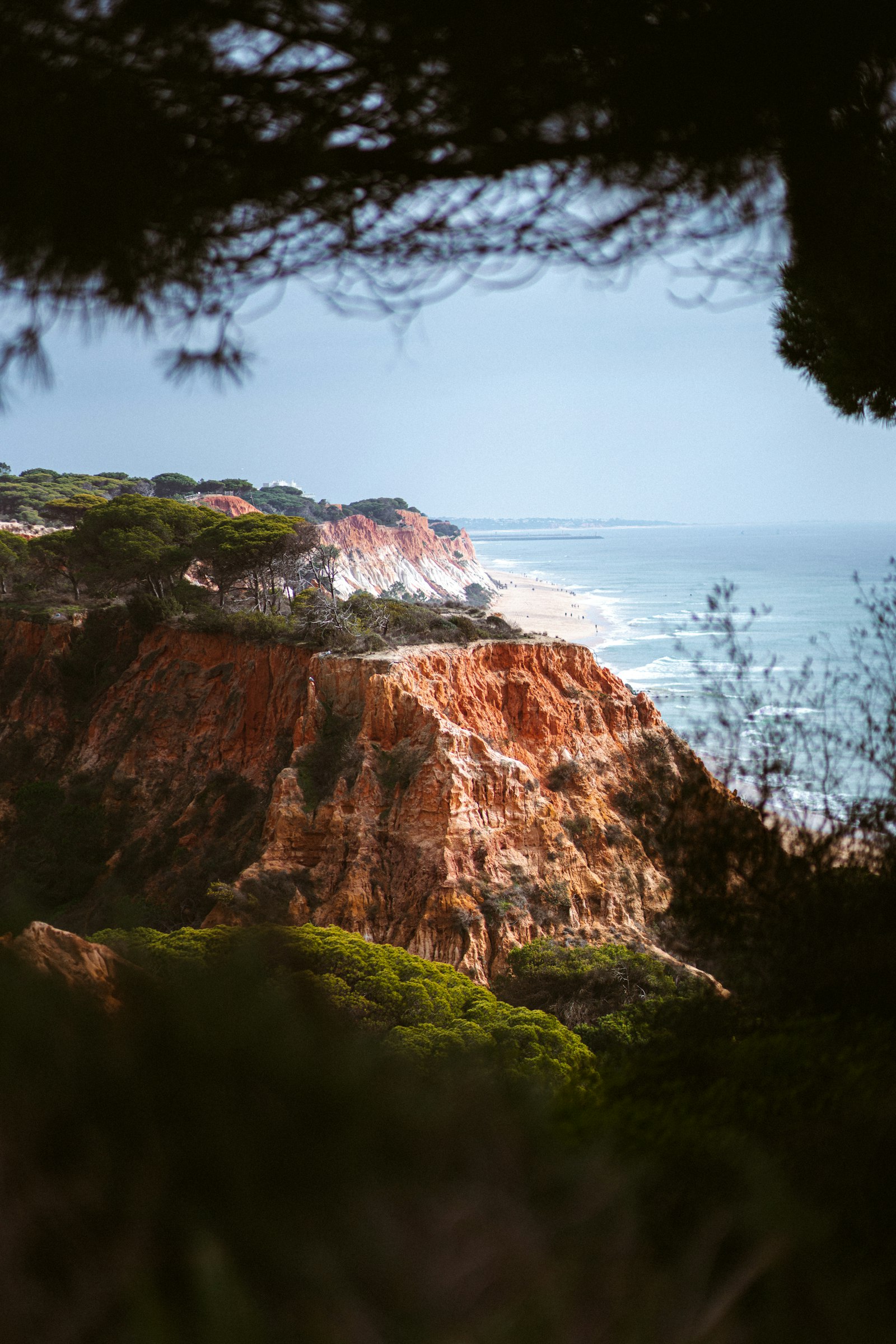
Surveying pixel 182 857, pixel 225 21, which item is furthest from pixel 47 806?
pixel 225 21

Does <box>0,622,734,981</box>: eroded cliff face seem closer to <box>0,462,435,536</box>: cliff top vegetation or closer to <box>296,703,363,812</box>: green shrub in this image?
<box>296,703,363,812</box>: green shrub

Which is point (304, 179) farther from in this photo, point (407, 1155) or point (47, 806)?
point (47, 806)

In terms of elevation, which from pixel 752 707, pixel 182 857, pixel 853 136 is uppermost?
pixel 853 136

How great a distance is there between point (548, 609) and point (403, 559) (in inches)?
469

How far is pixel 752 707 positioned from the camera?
14.0 ft

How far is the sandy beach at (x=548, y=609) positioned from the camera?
47.5 m

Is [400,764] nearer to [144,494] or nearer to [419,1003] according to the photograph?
[419,1003]

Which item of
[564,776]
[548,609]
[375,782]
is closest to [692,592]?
[375,782]

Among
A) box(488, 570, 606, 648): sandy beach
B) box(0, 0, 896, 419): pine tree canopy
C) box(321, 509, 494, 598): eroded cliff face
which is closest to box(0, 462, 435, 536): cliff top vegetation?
box(321, 509, 494, 598): eroded cliff face

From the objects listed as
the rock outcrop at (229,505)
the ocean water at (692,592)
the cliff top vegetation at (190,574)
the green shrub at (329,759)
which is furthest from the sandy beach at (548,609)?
the green shrub at (329,759)

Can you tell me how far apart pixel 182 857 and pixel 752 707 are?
464 inches

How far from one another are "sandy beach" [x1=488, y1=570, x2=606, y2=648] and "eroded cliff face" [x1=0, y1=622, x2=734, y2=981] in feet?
72.9

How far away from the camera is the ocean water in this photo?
1953 centimetres

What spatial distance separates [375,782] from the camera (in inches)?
522
